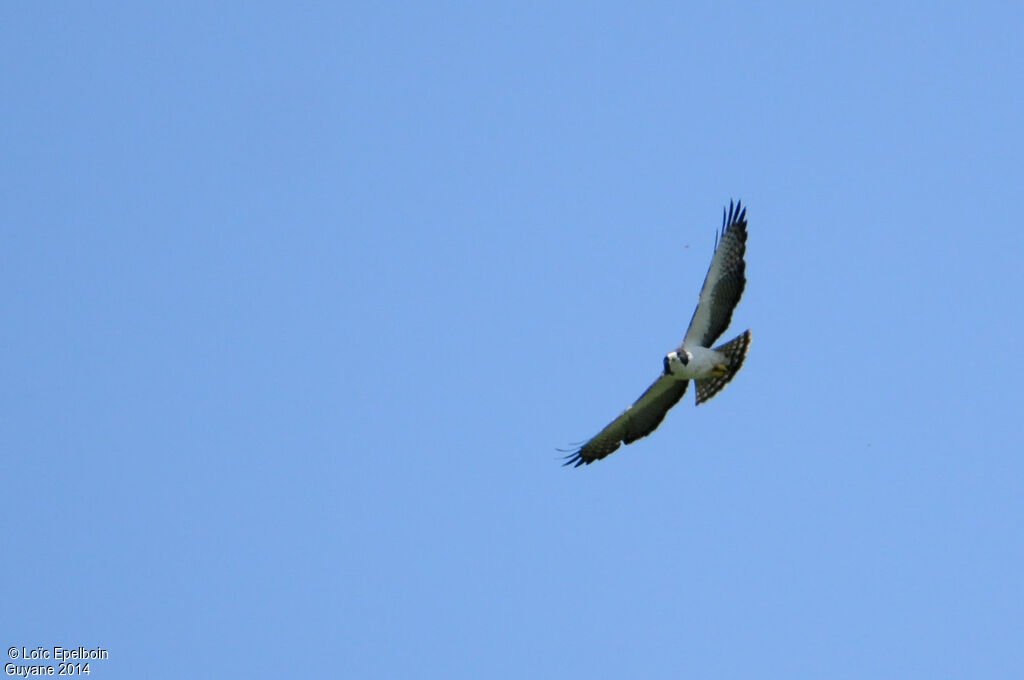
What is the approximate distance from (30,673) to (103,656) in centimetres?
→ 82

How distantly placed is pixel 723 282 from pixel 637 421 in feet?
8.32

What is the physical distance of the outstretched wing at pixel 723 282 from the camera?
16359mm

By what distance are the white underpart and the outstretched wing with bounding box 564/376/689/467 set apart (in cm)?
29

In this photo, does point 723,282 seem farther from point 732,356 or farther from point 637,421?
point 637,421

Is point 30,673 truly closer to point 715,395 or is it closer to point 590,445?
point 590,445

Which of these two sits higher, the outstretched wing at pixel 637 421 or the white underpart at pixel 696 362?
the outstretched wing at pixel 637 421

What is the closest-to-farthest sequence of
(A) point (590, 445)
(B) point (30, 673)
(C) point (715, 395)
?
(B) point (30, 673), (C) point (715, 395), (A) point (590, 445)

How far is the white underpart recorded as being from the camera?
16500 mm

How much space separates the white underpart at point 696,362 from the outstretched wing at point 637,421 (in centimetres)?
29

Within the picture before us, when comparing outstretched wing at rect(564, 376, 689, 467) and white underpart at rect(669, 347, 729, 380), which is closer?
white underpart at rect(669, 347, 729, 380)

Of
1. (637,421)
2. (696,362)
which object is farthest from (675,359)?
(637,421)

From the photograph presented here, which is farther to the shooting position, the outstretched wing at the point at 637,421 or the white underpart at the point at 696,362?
the outstretched wing at the point at 637,421

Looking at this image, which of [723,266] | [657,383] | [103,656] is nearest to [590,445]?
[657,383]

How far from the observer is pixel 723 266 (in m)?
16.4
